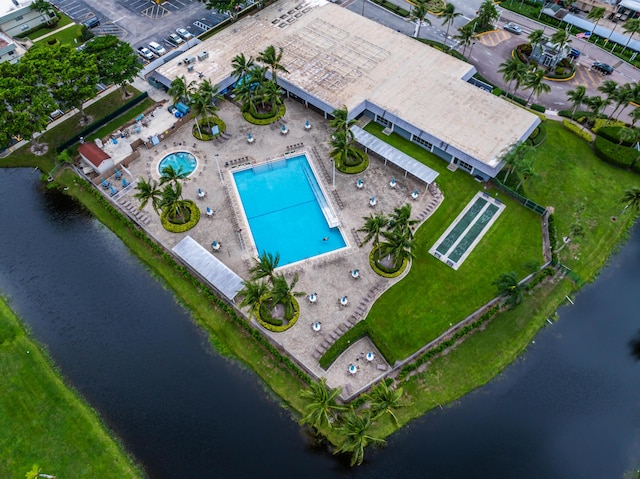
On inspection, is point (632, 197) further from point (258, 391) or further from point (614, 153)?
point (258, 391)

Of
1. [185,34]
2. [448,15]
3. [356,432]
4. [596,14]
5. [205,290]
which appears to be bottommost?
[205,290]

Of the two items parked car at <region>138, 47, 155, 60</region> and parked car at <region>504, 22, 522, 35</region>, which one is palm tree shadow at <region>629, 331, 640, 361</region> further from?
parked car at <region>138, 47, 155, 60</region>

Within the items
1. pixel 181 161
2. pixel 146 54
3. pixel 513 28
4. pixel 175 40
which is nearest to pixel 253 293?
pixel 181 161

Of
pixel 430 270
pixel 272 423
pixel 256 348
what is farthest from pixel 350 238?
pixel 272 423

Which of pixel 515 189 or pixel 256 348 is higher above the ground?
pixel 515 189

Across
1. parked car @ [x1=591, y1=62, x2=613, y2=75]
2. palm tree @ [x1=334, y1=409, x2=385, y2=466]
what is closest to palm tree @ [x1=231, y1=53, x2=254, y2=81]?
palm tree @ [x1=334, y1=409, x2=385, y2=466]

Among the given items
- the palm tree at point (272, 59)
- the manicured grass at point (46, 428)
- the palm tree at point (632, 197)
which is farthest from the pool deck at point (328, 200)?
the palm tree at point (632, 197)

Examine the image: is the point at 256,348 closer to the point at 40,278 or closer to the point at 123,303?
the point at 123,303
